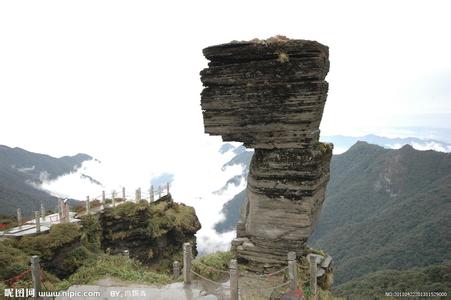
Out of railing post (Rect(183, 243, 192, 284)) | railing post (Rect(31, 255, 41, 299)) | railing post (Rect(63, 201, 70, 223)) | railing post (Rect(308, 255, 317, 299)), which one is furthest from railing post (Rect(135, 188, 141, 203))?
railing post (Rect(308, 255, 317, 299))

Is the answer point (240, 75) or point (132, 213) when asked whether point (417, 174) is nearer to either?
point (132, 213)

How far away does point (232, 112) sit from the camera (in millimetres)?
15586

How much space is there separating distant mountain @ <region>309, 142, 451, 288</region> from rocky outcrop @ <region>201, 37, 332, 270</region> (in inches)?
3228

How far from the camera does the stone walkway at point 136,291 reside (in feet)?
41.4

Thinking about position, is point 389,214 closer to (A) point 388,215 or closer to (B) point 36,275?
(A) point 388,215

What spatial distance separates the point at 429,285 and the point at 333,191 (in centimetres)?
14566

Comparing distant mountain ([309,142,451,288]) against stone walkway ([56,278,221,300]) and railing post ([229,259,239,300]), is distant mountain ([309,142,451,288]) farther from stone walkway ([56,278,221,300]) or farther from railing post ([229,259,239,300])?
railing post ([229,259,239,300])

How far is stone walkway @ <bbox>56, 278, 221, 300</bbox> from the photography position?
12.6 meters

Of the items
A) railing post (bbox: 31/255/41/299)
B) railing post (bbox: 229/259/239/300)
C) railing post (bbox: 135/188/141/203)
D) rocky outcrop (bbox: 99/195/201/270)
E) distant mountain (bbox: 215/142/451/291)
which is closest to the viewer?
railing post (bbox: 229/259/239/300)

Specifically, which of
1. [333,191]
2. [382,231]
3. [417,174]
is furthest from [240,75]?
[333,191]

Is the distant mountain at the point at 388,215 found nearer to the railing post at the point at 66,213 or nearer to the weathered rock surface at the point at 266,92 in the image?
the railing post at the point at 66,213

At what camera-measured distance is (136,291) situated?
13172 millimetres

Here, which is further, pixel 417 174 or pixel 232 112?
pixel 417 174

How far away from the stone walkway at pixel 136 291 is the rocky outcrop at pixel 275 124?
4.29 m
